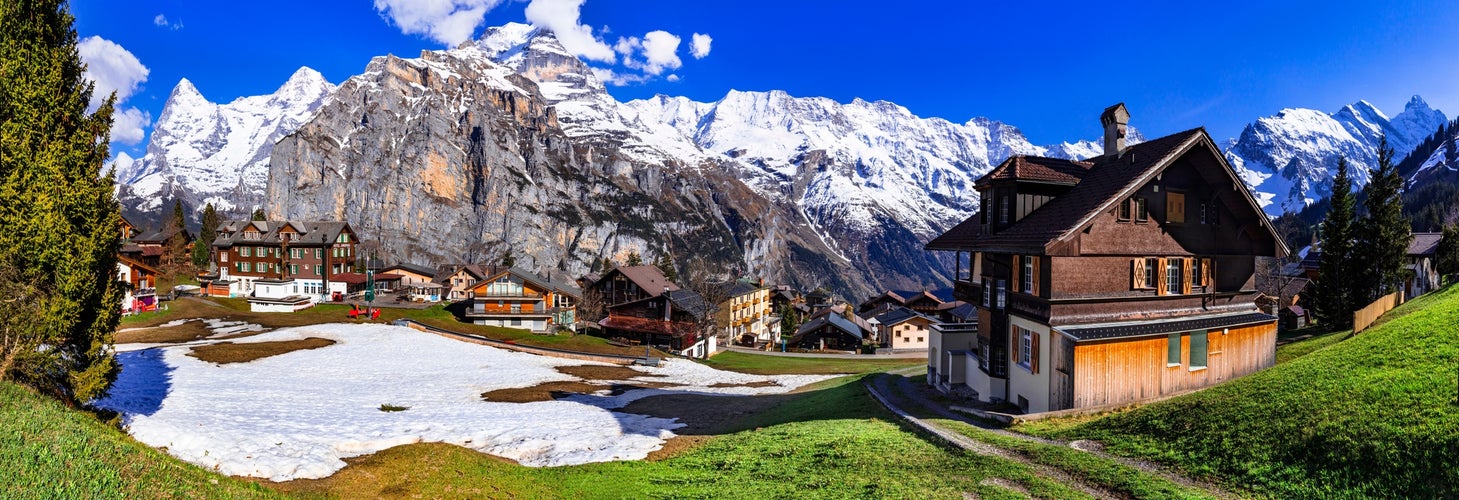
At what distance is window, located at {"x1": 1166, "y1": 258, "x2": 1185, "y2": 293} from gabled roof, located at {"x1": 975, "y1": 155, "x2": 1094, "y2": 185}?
5169 mm

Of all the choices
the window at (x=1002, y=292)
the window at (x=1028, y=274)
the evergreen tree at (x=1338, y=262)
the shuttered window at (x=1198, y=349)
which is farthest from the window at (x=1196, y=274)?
the evergreen tree at (x=1338, y=262)

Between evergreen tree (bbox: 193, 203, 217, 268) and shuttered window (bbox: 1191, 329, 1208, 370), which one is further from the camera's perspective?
evergreen tree (bbox: 193, 203, 217, 268)

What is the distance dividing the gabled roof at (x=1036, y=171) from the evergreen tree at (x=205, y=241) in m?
142

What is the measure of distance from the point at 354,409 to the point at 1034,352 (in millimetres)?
30644

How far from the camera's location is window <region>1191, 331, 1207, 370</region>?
23.9 metres

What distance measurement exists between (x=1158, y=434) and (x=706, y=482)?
1312 cm

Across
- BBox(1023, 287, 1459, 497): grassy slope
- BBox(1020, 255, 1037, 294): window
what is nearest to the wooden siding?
BBox(1023, 287, 1459, 497): grassy slope

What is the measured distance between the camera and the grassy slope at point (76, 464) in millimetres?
9391

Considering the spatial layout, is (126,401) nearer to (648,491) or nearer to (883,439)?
(648,491)

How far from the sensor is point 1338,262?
44.2 metres

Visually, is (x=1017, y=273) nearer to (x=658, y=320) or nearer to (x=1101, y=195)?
(x=1101, y=195)

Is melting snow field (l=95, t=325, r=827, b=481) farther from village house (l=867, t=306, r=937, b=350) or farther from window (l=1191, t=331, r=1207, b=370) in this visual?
Result: village house (l=867, t=306, r=937, b=350)

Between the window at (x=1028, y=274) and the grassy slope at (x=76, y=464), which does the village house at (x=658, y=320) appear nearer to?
the window at (x=1028, y=274)

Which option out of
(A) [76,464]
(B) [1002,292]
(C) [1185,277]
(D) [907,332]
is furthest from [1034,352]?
(D) [907,332]
